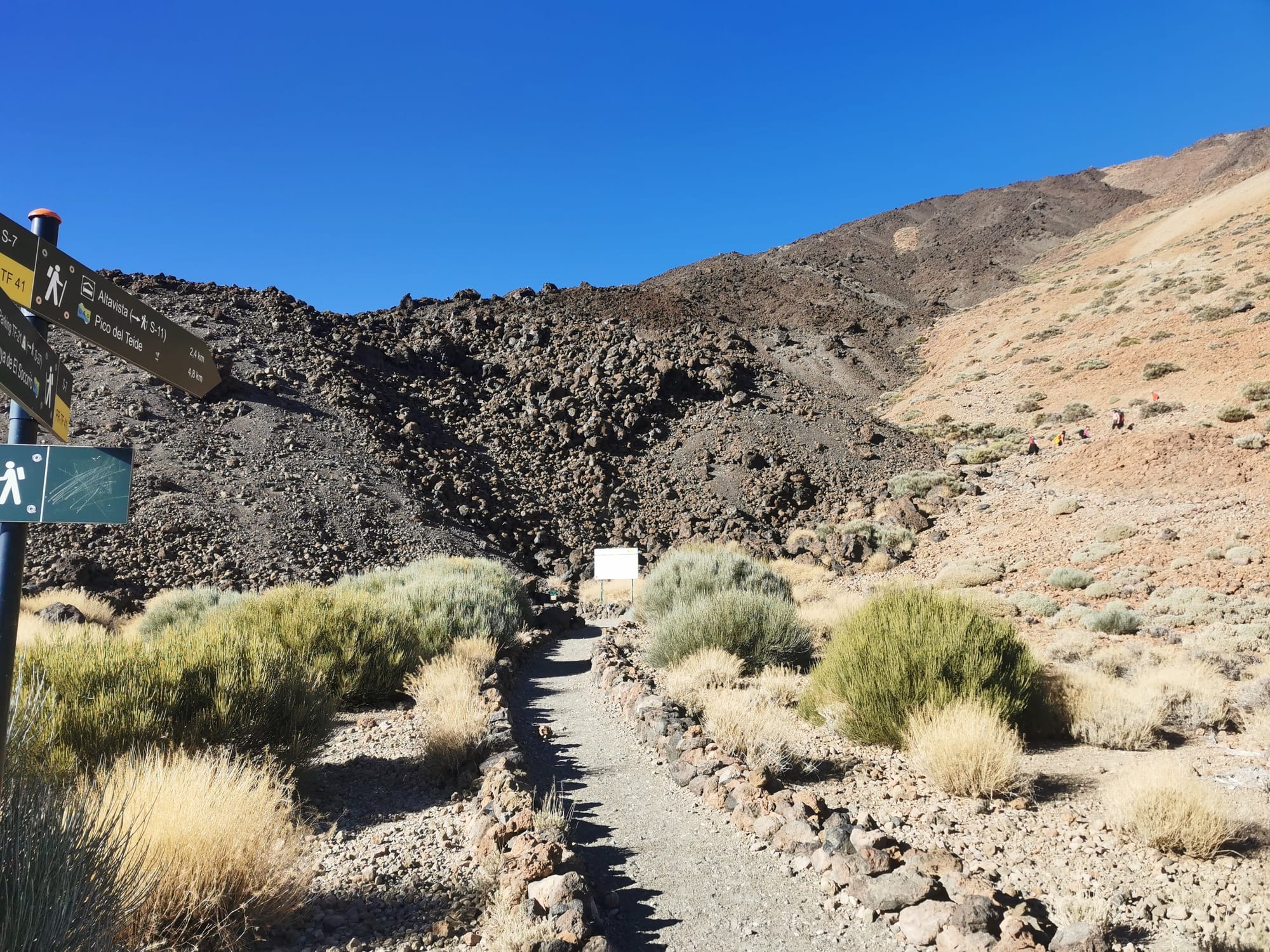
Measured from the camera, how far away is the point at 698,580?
14742 mm

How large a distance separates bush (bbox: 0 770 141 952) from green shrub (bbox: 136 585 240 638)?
9.94m

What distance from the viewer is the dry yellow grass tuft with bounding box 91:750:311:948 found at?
3.30 m

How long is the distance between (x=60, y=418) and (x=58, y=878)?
61.9 inches

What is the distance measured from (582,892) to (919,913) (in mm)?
1787

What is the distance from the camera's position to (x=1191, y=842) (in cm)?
465

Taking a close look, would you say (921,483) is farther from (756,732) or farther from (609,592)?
(756,732)

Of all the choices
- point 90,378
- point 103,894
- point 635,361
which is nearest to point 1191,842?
point 103,894

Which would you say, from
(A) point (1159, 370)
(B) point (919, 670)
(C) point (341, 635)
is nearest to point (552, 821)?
(B) point (919, 670)

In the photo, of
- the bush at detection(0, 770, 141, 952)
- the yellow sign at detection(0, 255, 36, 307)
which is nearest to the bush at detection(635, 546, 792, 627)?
the bush at detection(0, 770, 141, 952)

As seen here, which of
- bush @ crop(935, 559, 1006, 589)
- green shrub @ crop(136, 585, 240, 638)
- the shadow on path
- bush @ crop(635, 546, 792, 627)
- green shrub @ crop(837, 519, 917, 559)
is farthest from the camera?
green shrub @ crop(837, 519, 917, 559)

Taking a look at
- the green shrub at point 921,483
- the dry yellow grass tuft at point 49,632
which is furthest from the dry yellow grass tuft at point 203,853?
the green shrub at point 921,483

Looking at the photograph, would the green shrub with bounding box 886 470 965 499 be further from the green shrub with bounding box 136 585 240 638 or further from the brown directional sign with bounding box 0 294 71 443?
the brown directional sign with bounding box 0 294 71 443

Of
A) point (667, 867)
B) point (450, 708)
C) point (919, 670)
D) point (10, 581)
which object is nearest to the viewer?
point (10, 581)

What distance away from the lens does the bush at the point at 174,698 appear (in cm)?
493
